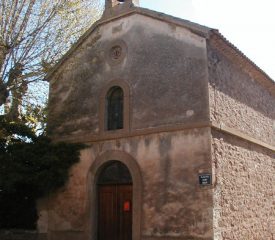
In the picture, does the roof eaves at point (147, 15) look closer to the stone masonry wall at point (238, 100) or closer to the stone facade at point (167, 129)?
the stone facade at point (167, 129)

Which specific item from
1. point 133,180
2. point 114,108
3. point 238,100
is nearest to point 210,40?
point 238,100

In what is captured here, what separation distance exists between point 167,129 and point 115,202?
3.02 metres

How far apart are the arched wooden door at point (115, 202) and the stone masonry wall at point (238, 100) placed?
3571 mm

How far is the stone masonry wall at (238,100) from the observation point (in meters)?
12.1

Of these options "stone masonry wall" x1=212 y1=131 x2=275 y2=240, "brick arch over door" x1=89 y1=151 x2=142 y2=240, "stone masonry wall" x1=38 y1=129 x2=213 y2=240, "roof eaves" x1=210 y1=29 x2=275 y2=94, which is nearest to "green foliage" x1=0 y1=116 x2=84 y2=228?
"brick arch over door" x1=89 y1=151 x2=142 y2=240

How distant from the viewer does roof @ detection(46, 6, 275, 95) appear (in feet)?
39.6

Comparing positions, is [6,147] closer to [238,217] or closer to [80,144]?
[80,144]

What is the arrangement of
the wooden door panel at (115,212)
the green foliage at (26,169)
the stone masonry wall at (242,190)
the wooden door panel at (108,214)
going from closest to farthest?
1. the stone masonry wall at (242,190)
2. the wooden door panel at (115,212)
3. the wooden door panel at (108,214)
4. the green foliage at (26,169)

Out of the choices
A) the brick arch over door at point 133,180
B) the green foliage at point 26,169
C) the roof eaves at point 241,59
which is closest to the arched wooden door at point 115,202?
the brick arch over door at point 133,180

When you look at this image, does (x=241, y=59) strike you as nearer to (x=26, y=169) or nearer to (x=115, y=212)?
(x=115, y=212)

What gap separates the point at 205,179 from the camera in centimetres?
1100

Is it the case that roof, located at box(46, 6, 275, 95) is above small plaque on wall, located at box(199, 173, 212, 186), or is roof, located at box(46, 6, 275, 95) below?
above

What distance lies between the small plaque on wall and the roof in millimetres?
4063

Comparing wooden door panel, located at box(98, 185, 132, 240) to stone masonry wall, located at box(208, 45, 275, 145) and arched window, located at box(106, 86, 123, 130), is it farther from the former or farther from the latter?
stone masonry wall, located at box(208, 45, 275, 145)
